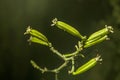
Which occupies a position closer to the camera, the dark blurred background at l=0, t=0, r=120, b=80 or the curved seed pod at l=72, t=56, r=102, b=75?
the curved seed pod at l=72, t=56, r=102, b=75

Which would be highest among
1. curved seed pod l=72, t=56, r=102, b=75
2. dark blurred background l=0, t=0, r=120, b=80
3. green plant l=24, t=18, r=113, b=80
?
dark blurred background l=0, t=0, r=120, b=80

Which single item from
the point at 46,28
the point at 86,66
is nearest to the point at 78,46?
the point at 86,66

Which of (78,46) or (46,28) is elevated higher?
(46,28)

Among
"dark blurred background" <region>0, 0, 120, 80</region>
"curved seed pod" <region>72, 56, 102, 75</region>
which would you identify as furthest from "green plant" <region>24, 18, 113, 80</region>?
"dark blurred background" <region>0, 0, 120, 80</region>

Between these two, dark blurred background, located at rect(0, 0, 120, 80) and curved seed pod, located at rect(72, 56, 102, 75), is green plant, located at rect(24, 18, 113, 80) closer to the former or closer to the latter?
curved seed pod, located at rect(72, 56, 102, 75)

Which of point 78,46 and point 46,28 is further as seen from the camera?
point 46,28

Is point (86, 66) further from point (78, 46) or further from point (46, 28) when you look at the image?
point (46, 28)

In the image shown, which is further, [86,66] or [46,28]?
[46,28]

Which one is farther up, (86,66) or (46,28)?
(46,28)
